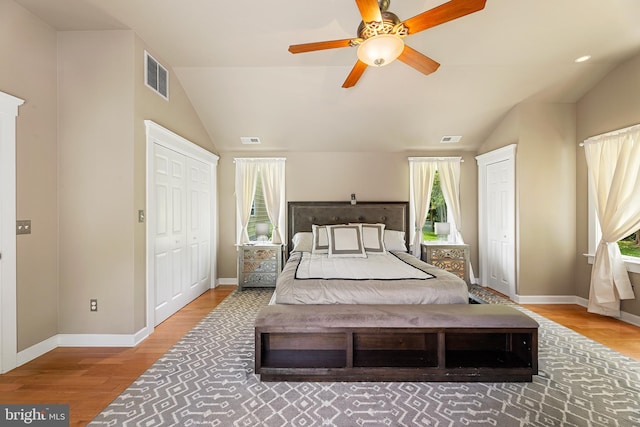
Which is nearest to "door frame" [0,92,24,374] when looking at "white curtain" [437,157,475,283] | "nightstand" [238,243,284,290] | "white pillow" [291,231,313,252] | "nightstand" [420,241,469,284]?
"nightstand" [238,243,284,290]

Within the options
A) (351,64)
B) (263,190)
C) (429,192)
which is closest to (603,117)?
(429,192)

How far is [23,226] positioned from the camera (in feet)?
8.31

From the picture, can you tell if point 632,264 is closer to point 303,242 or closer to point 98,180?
point 303,242

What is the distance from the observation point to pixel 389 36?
1854 millimetres

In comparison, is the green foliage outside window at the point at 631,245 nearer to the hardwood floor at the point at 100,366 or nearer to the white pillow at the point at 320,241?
the hardwood floor at the point at 100,366

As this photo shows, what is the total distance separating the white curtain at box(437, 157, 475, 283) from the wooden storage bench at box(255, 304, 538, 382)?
2930 millimetres

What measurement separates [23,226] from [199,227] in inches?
82.5

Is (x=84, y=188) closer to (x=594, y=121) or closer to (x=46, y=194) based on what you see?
(x=46, y=194)

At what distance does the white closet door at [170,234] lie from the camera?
3.37 meters

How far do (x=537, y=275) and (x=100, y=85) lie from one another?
5797mm

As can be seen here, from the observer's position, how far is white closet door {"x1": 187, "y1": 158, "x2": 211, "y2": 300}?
4215 millimetres

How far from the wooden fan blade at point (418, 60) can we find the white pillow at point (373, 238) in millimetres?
2512

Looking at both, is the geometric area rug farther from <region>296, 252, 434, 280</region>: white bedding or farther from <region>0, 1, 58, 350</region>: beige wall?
<region>0, 1, 58, 350</region>: beige wall

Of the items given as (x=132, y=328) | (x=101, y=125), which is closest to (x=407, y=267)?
(x=132, y=328)
